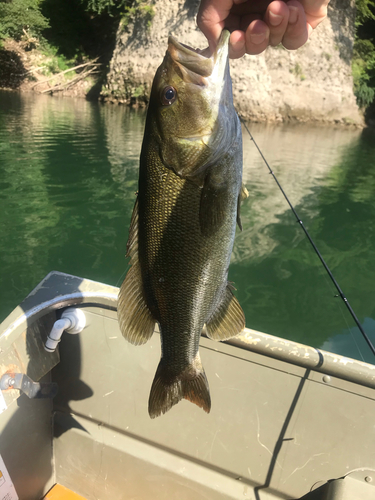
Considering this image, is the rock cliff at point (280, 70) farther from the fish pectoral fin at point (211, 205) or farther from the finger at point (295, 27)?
the fish pectoral fin at point (211, 205)

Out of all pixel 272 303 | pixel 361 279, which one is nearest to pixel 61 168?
pixel 272 303

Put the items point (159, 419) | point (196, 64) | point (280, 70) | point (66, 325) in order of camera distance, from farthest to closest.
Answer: point (280, 70), point (159, 419), point (66, 325), point (196, 64)

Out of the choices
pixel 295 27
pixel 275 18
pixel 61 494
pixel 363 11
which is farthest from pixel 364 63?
pixel 61 494

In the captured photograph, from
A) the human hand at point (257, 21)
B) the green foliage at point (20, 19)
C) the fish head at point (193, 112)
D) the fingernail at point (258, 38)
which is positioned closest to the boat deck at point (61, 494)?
the fish head at point (193, 112)

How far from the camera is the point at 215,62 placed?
1.32 m

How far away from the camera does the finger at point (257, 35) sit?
1.62 m

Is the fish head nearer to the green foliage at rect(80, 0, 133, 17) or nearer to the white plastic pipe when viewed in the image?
the white plastic pipe

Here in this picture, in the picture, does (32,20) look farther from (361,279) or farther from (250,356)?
(250,356)

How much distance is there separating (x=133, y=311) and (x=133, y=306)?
2 centimetres

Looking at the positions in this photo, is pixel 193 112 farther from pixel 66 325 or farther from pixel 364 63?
pixel 364 63

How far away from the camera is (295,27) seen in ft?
5.57

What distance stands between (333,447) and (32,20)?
31.5 metres

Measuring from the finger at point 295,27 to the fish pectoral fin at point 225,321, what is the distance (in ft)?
4.05

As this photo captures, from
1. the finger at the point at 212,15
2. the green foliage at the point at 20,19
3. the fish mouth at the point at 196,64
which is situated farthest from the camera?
the green foliage at the point at 20,19
